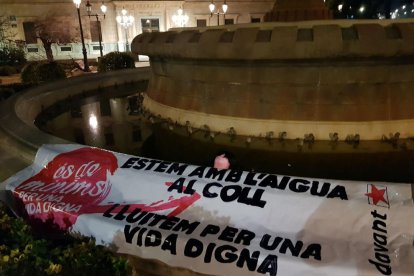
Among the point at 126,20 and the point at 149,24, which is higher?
the point at 126,20

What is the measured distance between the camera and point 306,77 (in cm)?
515

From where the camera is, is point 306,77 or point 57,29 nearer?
point 306,77

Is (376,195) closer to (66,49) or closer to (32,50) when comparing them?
(66,49)

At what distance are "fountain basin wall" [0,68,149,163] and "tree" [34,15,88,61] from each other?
31.8 metres

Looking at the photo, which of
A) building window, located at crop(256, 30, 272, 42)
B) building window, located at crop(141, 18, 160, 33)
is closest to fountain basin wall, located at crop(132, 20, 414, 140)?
building window, located at crop(256, 30, 272, 42)

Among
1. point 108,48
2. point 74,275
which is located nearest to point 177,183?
point 74,275

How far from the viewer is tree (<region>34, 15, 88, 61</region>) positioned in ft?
133

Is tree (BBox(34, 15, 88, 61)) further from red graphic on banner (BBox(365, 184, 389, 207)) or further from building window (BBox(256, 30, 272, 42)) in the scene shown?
red graphic on banner (BBox(365, 184, 389, 207))

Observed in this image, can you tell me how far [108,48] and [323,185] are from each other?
152 ft

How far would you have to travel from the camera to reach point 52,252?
111 inches

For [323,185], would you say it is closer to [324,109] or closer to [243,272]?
[243,272]

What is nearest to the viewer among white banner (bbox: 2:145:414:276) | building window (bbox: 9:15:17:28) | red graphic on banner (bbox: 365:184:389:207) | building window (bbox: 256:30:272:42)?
white banner (bbox: 2:145:414:276)

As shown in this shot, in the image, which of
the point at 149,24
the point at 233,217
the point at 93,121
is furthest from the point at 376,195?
the point at 149,24

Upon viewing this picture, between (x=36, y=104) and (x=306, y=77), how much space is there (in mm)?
6171
